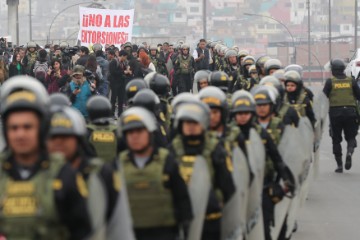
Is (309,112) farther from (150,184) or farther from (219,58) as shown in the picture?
(219,58)

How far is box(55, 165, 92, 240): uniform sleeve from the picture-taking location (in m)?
5.50

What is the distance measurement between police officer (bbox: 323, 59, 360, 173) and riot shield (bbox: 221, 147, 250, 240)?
30.3 ft

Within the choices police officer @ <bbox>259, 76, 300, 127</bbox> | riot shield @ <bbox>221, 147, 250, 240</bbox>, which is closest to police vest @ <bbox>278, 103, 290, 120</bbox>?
police officer @ <bbox>259, 76, 300, 127</bbox>

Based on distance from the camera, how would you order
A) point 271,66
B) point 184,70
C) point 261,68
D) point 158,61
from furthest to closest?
1. point 158,61
2. point 184,70
3. point 261,68
4. point 271,66

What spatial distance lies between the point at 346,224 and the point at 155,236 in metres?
6.85

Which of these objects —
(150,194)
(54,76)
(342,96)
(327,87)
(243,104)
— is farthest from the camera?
(54,76)

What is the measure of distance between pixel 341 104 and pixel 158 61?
12.4 m

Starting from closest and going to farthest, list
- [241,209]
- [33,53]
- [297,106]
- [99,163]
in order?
[99,163] < [241,209] < [297,106] < [33,53]

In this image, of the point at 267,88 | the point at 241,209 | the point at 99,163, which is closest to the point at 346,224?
the point at 267,88

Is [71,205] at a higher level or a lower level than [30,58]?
lower

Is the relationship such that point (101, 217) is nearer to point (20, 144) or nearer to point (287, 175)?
point (20, 144)

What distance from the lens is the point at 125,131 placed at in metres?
6.98

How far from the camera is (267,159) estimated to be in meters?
10.1

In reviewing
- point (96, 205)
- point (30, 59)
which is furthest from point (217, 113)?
point (30, 59)
